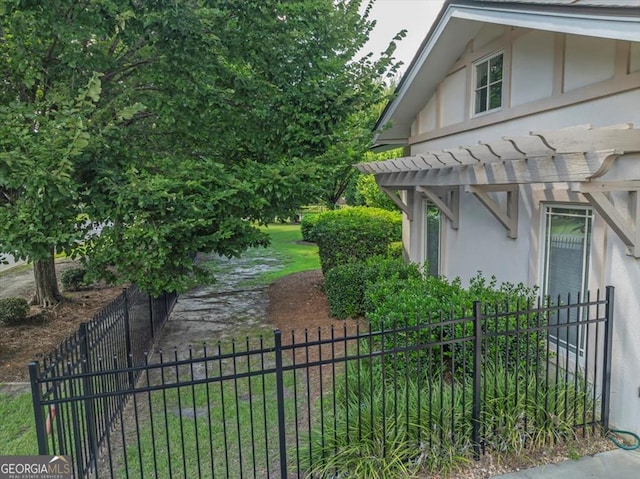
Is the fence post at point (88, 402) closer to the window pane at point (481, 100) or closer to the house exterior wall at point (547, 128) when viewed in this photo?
the house exterior wall at point (547, 128)

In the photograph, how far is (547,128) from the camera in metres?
5.47

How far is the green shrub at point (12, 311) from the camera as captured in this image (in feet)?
Result: 28.1

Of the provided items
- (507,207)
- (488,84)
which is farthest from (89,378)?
(488,84)

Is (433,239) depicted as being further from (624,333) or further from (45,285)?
(45,285)

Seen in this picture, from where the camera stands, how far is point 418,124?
9.37 meters

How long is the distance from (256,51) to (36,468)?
5664 mm

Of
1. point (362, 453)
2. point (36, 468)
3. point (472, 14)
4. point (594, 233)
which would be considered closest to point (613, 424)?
point (594, 233)

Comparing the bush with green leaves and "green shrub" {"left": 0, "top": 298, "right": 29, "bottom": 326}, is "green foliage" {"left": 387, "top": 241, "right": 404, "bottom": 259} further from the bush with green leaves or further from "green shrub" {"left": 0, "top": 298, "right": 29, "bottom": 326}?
"green shrub" {"left": 0, "top": 298, "right": 29, "bottom": 326}

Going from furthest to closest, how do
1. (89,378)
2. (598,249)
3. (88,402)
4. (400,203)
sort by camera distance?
(400,203)
(598,249)
(89,378)
(88,402)

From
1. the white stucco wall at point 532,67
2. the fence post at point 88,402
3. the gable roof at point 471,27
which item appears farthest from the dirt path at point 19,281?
the white stucco wall at point 532,67

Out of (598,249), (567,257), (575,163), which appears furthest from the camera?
(567,257)

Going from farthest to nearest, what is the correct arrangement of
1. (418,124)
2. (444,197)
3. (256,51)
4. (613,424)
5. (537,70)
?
1. (418,124)
2. (444,197)
3. (256,51)
4. (537,70)
5. (613,424)

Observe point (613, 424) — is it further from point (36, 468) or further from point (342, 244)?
point (342, 244)

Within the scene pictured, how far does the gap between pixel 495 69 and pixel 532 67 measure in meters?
1.09
